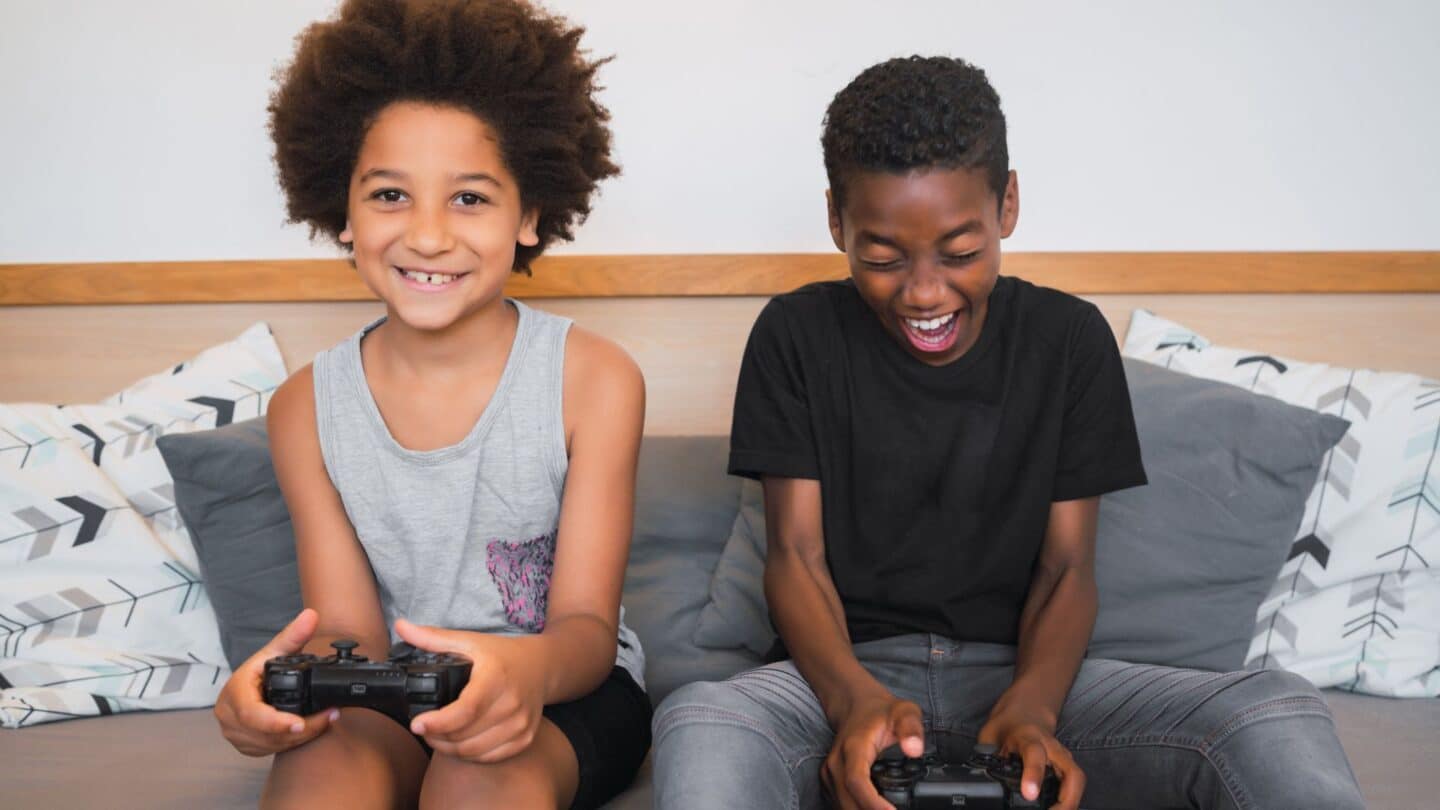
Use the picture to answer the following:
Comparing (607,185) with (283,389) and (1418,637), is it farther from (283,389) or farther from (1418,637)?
(1418,637)

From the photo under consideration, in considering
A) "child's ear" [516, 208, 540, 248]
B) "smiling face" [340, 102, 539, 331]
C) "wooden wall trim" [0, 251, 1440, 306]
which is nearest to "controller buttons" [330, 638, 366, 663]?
"smiling face" [340, 102, 539, 331]

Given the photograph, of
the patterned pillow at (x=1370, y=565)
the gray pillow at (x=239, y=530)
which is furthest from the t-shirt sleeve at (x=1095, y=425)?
the gray pillow at (x=239, y=530)

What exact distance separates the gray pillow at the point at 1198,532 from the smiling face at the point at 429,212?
0.47 meters

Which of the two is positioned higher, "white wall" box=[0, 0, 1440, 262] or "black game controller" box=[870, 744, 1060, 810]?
"white wall" box=[0, 0, 1440, 262]

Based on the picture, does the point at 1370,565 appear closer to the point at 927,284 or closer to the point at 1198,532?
the point at 1198,532

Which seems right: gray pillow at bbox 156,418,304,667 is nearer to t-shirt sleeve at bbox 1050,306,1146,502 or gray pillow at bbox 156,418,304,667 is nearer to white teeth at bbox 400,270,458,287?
→ white teeth at bbox 400,270,458,287

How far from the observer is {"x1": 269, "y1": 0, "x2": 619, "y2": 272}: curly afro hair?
1166mm

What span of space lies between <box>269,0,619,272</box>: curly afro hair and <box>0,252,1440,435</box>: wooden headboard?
1.33 ft

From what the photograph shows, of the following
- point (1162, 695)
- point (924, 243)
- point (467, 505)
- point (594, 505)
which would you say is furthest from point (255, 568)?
point (1162, 695)

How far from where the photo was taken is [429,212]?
1.14 metres

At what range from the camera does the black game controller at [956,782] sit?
87cm

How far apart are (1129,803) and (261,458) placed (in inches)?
37.7

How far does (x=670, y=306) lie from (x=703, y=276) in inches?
2.5

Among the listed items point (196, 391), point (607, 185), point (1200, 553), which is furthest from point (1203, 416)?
point (196, 391)
